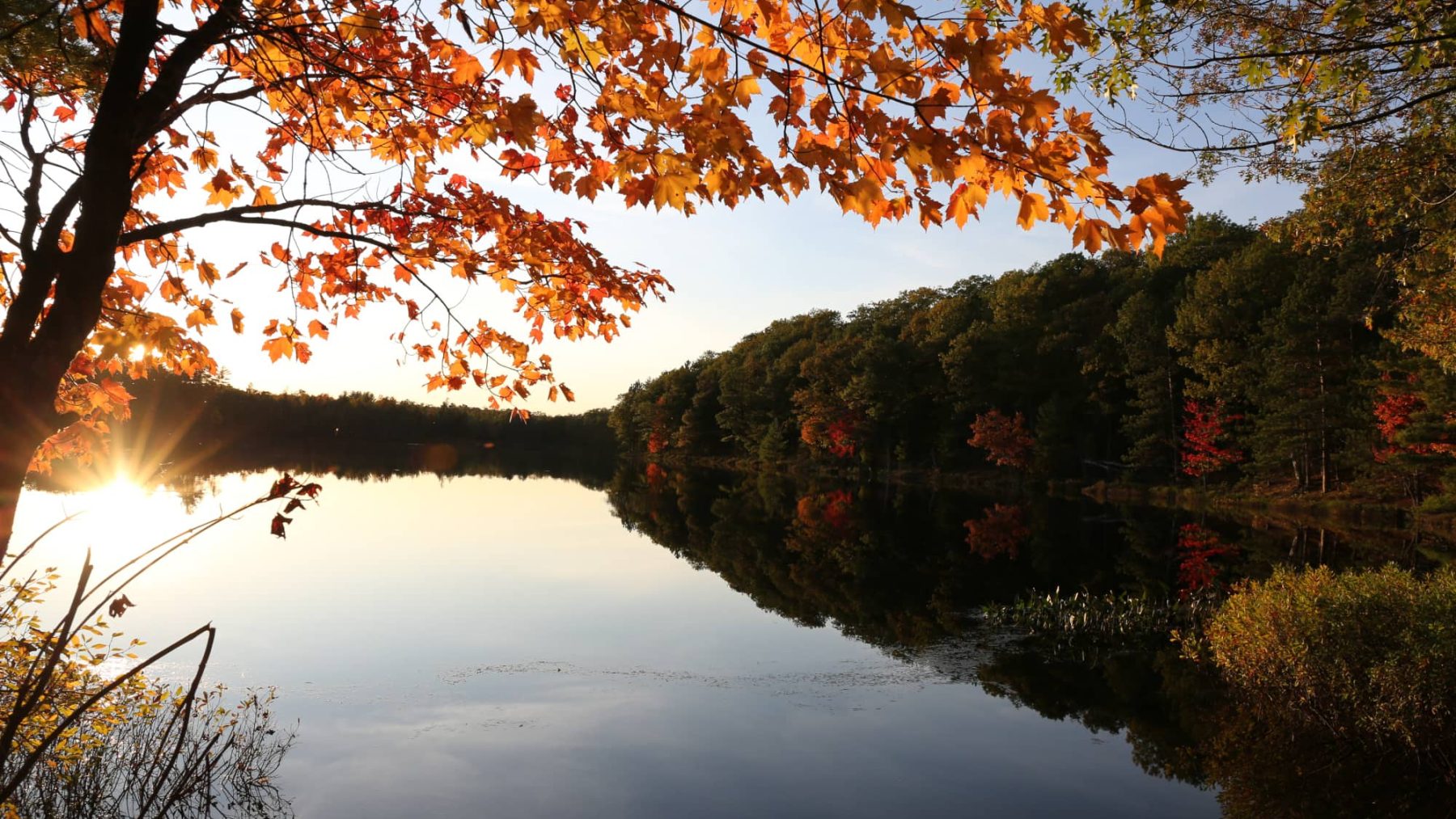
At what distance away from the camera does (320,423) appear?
305 feet

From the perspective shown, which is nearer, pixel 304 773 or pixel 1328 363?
pixel 304 773

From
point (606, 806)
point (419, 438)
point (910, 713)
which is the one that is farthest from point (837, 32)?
point (419, 438)

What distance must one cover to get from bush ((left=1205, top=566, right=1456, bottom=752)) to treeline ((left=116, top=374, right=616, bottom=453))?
58777 mm

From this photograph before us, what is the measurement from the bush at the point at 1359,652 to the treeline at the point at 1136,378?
3973mm

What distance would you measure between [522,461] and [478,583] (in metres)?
62.9

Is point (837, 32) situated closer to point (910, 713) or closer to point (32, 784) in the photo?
point (32, 784)

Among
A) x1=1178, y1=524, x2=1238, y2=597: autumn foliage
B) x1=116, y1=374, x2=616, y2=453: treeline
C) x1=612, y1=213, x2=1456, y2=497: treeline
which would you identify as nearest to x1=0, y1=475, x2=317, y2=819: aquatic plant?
x1=612, y1=213, x2=1456, y2=497: treeline

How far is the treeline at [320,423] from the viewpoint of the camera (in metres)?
76.0

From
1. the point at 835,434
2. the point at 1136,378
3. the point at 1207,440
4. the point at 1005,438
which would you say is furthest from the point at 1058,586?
the point at 835,434

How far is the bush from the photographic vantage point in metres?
8.93

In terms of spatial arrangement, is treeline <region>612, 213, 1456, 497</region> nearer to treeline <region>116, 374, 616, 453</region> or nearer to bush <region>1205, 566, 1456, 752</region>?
bush <region>1205, 566, 1456, 752</region>

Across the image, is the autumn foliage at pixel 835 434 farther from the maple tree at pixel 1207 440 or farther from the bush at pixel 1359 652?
the bush at pixel 1359 652

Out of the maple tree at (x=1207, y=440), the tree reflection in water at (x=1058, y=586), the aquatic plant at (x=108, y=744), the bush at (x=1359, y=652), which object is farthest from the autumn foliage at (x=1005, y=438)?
the aquatic plant at (x=108, y=744)

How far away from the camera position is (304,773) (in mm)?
9648
